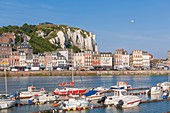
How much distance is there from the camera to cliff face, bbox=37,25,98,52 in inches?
6166

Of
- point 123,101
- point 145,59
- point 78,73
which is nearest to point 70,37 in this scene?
point 145,59

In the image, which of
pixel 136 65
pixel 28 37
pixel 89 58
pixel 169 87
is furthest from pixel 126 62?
pixel 169 87

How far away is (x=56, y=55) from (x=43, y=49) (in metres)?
14.1

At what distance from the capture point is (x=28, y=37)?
145125 mm

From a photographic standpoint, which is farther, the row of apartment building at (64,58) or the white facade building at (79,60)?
the white facade building at (79,60)

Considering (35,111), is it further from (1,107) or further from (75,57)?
(75,57)

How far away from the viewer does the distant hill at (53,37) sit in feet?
466

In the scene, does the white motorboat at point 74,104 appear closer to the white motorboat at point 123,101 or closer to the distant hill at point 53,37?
the white motorboat at point 123,101

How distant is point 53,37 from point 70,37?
1367 cm

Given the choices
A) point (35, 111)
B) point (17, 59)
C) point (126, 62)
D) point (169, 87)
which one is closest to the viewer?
point (35, 111)

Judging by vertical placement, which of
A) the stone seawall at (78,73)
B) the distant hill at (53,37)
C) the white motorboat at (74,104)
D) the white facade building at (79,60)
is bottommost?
the white motorboat at (74,104)

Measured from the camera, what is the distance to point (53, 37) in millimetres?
155000

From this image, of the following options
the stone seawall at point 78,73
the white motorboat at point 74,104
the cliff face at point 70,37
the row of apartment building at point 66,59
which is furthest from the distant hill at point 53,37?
the white motorboat at point 74,104

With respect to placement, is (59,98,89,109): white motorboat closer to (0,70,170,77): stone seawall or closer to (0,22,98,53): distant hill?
(0,70,170,77): stone seawall
